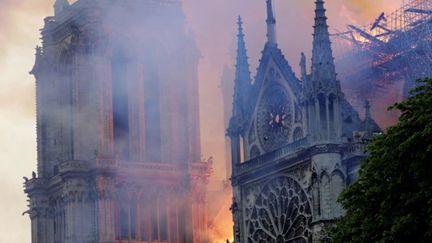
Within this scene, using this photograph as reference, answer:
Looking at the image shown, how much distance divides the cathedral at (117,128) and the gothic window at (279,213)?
2789cm

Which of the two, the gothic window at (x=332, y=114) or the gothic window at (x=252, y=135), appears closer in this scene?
the gothic window at (x=332, y=114)

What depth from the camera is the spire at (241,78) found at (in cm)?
8250

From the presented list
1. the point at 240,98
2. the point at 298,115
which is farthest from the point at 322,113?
the point at 240,98

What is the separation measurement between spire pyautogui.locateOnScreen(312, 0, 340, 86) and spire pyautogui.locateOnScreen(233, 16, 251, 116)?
787 centimetres

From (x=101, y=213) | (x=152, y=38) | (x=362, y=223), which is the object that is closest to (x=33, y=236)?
(x=101, y=213)

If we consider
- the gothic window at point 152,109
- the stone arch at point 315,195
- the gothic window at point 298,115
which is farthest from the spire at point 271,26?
the gothic window at point 152,109

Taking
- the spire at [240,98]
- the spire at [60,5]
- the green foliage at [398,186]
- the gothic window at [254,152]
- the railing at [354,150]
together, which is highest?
the spire at [60,5]

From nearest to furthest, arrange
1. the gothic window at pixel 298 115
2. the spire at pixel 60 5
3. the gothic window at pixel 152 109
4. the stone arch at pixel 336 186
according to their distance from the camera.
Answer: the stone arch at pixel 336 186 → the gothic window at pixel 298 115 → the gothic window at pixel 152 109 → the spire at pixel 60 5

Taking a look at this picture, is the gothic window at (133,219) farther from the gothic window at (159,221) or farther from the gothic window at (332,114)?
the gothic window at (332,114)

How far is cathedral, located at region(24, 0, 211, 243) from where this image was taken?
109 metres

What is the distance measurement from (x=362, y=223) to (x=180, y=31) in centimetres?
5945

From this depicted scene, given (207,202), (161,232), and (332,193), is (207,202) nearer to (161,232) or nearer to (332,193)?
(161,232)

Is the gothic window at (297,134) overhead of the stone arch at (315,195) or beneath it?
overhead

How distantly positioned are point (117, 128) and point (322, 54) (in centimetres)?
3938
